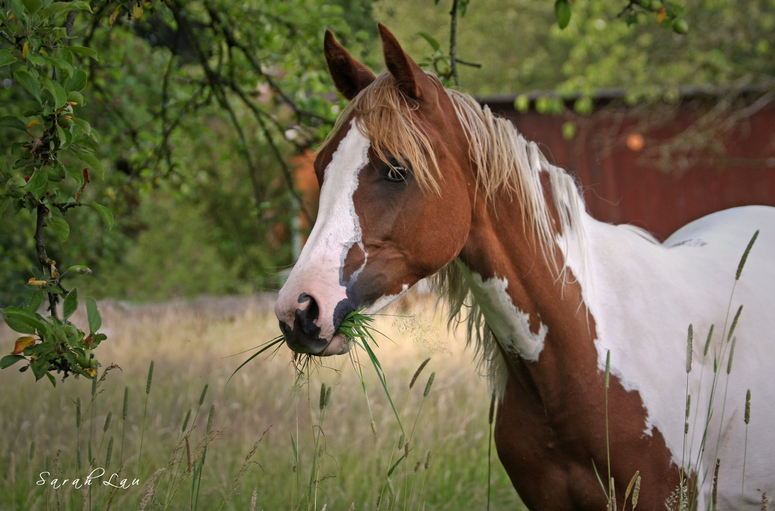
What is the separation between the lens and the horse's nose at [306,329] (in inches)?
54.9

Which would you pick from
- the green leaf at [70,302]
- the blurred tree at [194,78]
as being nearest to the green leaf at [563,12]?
the blurred tree at [194,78]

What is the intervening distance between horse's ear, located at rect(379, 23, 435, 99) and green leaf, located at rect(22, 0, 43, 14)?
795mm

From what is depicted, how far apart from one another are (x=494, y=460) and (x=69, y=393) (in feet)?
10.2

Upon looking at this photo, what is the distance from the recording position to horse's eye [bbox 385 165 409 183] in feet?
5.16

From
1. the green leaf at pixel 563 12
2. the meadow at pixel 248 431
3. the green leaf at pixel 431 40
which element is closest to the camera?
the green leaf at pixel 563 12

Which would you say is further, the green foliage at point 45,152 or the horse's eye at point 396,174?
the horse's eye at point 396,174

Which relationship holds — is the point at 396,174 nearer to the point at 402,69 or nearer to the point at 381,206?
the point at 381,206

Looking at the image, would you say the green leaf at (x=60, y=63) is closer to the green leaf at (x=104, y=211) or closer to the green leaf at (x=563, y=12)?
the green leaf at (x=104, y=211)

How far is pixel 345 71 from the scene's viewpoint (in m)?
1.87

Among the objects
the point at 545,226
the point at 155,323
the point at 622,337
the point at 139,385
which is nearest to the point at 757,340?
the point at 622,337

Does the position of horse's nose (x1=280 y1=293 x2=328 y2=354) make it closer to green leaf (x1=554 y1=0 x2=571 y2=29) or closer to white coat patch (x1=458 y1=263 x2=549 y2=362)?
white coat patch (x1=458 y1=263 x2=549 y2=362)

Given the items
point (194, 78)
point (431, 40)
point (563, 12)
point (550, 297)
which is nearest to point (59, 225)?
point (550, 297)

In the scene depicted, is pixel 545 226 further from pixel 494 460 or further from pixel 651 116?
pixel 651 116

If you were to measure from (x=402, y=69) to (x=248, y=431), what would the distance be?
2911mm
